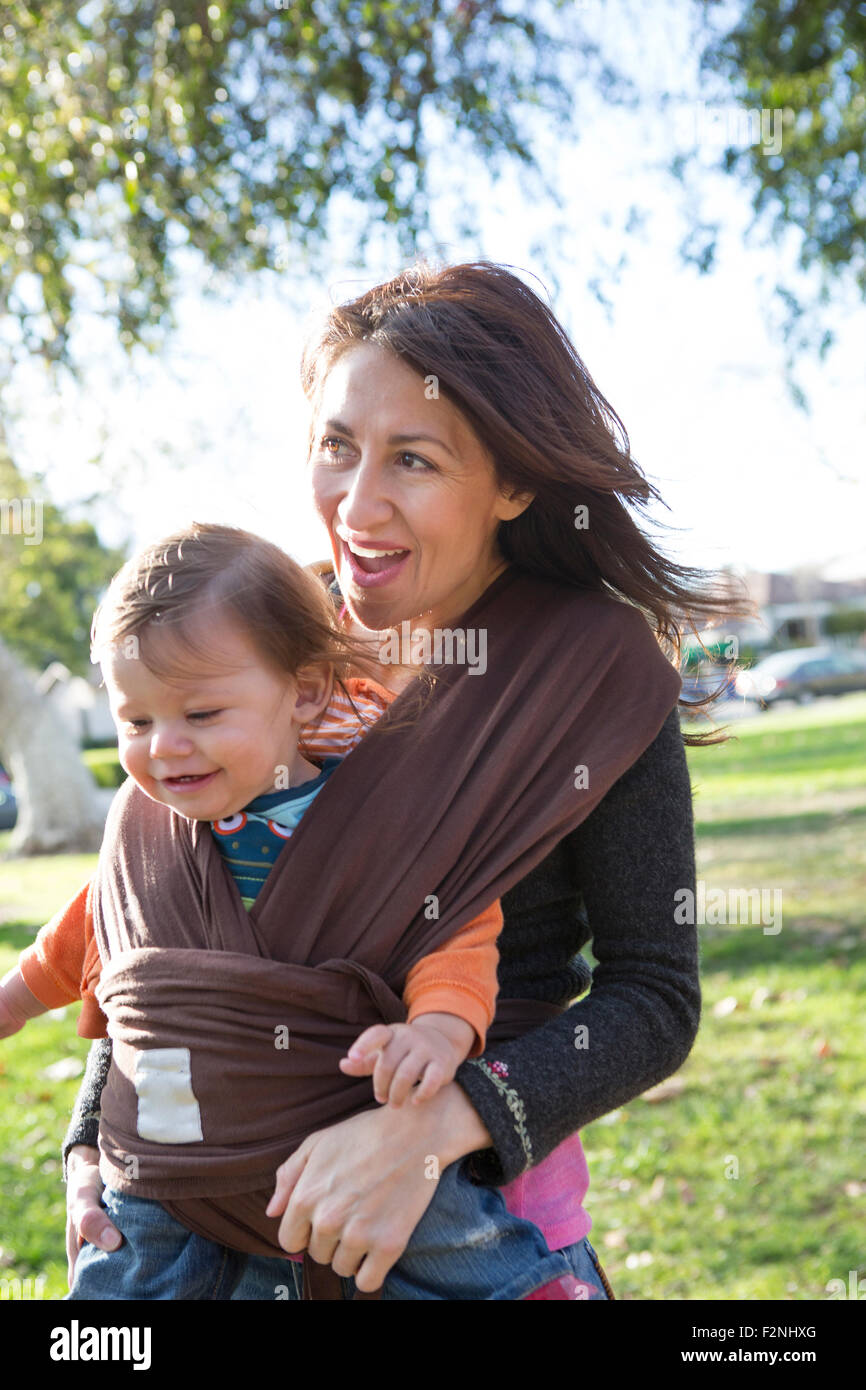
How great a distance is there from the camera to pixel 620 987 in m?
1.82

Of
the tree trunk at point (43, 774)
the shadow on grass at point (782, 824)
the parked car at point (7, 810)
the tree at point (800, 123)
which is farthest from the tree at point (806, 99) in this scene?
the parked car at point (7, 810)

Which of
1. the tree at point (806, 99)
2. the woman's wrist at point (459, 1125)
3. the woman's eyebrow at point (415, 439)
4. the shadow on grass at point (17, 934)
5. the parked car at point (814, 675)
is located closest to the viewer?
the woman's wrist at point (459, 1125)

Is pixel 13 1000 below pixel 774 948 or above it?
above

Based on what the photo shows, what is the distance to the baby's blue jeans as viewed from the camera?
64.9 inches

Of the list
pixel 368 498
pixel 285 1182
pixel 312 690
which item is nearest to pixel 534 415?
pixel 368 498

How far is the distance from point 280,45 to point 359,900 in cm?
560

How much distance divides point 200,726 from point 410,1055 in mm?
539

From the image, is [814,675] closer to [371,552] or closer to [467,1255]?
[371,552]

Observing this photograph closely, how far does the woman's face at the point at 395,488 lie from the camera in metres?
1.89

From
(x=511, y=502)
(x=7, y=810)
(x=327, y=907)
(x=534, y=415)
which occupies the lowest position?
(x=7, y=810)

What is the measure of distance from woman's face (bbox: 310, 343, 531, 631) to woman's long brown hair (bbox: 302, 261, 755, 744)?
34mm

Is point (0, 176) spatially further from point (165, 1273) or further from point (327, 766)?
point (165, 1273)

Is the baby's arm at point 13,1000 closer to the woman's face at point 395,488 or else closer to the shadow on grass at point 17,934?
the woman's face at point 395,488

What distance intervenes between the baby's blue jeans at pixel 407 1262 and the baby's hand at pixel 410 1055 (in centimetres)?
17
